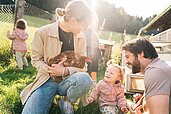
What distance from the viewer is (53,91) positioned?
11.5 ft

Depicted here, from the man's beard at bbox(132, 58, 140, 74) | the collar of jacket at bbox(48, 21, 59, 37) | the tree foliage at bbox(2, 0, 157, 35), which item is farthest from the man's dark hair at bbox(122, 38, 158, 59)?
the tree foliage at bbox(2, 0, 157, 35)

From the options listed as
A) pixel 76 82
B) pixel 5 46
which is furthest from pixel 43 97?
pixel 5 46

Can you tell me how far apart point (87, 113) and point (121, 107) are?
427mm

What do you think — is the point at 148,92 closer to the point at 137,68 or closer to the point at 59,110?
the point at 137,68

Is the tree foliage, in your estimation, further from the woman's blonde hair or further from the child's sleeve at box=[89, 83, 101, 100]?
the woman's blonde hair

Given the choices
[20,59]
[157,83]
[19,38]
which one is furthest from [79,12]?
[19,38]

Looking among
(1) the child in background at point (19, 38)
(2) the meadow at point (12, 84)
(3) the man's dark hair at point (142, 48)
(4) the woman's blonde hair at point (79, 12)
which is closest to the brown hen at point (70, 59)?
(4) the woman's blonde hair at point (79, 12)

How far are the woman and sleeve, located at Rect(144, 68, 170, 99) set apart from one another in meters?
0.85

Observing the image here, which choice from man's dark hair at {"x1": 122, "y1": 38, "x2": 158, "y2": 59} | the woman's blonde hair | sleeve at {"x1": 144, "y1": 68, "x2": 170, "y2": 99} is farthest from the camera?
the woman's blonde hair

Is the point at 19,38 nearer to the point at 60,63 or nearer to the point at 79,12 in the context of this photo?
the point at 60,63

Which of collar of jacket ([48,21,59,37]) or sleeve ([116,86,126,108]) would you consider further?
sleeve ([116,86,126,108])

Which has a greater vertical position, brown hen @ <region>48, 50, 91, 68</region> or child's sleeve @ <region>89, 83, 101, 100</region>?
brown hen @ <region>48, 50, 91, 68</region>

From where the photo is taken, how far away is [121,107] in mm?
4020

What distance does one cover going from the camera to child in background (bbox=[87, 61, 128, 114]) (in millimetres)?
4062
